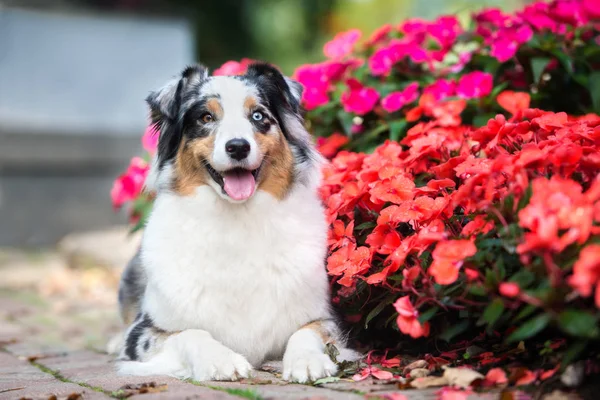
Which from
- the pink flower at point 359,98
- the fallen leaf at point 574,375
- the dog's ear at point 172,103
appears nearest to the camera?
the fallen leaf at point 574,375

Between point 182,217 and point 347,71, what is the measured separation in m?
2.18

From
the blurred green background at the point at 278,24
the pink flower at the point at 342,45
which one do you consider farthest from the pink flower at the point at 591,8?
the blurred green background at the point at 278,24

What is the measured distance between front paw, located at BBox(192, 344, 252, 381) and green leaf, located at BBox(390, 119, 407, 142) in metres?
1.85

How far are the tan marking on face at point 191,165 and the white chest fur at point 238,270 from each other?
0.15ft

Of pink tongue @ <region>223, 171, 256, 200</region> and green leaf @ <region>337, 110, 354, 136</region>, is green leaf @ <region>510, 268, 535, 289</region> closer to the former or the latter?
pink tongue @ <region>223, 171, 256, 200</region>

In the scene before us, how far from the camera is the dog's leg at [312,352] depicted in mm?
2881

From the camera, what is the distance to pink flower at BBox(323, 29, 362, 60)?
4.94 meters

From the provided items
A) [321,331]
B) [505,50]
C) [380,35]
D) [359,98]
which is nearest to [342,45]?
[380,35]

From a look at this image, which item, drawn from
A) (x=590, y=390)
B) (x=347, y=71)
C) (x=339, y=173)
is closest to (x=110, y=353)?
(x=339, y=173)

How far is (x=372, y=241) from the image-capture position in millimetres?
3182

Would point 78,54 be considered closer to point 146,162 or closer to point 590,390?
point 146,162

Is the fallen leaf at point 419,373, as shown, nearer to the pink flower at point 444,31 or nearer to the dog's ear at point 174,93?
the dog's ear at point 174,93

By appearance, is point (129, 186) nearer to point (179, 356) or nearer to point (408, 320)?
point (179, 356)

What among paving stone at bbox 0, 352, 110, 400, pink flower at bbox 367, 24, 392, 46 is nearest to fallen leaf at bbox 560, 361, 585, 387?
paving stone at bbox 0, 352, 110, 400
